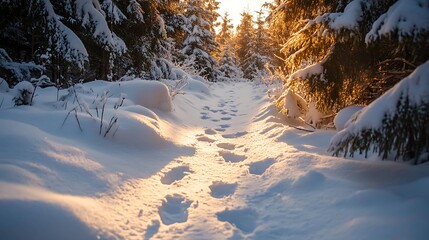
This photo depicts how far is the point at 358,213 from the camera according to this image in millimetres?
1864

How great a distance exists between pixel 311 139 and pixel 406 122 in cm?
185

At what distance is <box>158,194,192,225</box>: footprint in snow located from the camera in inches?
81.9

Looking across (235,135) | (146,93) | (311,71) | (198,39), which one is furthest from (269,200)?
(198,39)

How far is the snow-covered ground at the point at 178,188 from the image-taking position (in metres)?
1.68

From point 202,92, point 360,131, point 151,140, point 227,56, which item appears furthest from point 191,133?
point 227,56

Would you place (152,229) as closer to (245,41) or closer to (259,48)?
(259,48)

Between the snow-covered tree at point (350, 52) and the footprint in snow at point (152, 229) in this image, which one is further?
the snow-covered tree at point (350, 52)

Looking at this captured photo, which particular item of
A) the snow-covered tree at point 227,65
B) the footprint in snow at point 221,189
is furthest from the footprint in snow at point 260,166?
the snow-covered tree at point 227,65

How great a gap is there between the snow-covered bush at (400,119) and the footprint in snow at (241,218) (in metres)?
0.96

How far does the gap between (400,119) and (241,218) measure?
4.44 ft

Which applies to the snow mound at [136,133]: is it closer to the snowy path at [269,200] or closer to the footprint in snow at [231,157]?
the snowy path at [269,200]

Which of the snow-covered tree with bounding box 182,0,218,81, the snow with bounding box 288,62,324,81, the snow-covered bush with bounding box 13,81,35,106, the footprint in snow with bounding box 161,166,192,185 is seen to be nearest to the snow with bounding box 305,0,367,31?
the snow with bounding box 288,62,324,81

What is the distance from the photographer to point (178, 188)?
8.50ft

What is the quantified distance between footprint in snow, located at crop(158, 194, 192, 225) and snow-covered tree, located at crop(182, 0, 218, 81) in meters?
17.1
